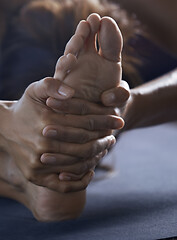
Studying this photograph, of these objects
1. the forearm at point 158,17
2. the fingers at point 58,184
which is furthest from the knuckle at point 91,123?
the forearm at point 158,17

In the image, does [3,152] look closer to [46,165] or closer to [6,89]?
[46,165]

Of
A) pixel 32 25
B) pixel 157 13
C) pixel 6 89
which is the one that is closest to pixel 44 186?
pixel 6 89

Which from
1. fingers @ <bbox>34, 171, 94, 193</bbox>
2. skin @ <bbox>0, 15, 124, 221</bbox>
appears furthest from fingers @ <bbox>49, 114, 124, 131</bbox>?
fingers @ <bbox>34, 171, 94, 193</bbox>

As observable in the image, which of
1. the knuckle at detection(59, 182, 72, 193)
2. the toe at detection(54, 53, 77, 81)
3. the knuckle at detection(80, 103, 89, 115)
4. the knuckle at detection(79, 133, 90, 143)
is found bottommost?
the knuckle at detection(59, 182, 72, 193)

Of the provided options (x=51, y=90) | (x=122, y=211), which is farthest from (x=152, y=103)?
(x=51, y=90)

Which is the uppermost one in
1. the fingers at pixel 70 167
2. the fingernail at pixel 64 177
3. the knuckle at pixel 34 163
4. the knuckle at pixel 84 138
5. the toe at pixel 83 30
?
the toe at pixel 83 30

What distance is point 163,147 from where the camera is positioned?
1602 mm

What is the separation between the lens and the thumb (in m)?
0.69

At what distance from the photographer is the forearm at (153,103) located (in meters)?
1.00

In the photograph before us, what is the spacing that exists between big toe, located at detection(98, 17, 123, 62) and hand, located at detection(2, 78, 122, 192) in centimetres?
10

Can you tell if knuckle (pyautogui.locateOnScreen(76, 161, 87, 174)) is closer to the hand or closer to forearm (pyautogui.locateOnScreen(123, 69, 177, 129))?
the hand

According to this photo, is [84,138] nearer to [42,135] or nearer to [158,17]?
[42,135]

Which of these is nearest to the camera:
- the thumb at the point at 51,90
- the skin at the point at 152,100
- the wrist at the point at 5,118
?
the thumb at the point at 51,90

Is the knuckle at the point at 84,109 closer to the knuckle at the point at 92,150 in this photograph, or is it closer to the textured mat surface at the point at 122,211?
the knuckle at the point at 92,150
